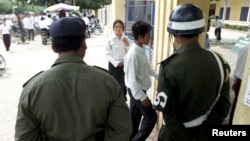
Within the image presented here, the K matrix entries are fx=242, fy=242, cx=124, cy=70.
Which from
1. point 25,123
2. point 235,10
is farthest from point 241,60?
point 235,10

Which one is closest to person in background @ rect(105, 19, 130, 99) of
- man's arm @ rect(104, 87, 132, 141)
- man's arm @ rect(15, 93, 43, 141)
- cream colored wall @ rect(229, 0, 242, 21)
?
man's arm @ rect(104, 87, 132, 141)

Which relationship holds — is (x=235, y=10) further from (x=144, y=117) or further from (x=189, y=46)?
(x=189, y=46)

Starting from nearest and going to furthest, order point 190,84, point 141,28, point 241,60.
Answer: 1. point 190,84
2. point 141,28
3. point 241,60

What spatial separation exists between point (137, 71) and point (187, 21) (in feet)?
3.81

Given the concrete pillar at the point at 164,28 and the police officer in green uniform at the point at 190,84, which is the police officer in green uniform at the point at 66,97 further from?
the concrete pillar at the point at 164,28

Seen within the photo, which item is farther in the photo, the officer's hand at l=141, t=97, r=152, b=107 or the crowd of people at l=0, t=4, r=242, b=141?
the officer's hand at l=141, t=97, r=152, b=107

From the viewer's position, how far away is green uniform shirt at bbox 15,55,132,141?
1310mm

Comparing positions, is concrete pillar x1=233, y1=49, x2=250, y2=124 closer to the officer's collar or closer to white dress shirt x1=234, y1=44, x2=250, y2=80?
the officer's collar

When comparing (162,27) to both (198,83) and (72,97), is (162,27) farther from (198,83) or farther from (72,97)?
(72,97)

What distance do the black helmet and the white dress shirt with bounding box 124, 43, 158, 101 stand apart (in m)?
1.01

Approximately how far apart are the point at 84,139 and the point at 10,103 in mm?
4246

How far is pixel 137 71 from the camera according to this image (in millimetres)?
2678

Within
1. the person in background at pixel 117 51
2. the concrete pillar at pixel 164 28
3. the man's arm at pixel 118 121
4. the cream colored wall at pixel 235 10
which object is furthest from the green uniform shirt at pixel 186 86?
the cream colored wall at pixel 235 10

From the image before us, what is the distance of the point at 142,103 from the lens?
108 inches
